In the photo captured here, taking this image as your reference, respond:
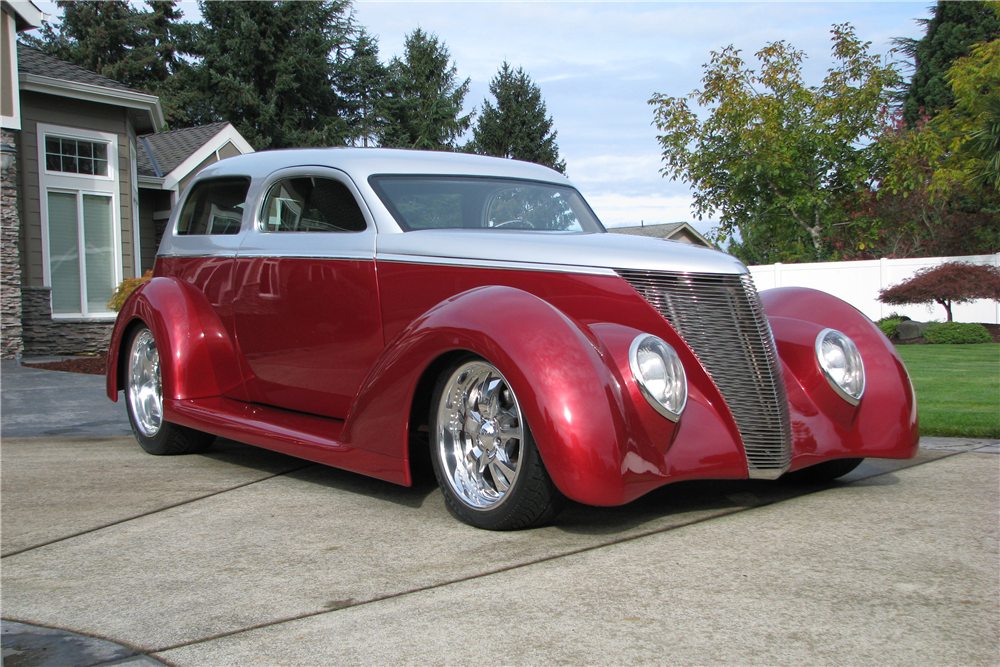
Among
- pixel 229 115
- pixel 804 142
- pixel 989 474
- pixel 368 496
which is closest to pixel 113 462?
pixel 368 496

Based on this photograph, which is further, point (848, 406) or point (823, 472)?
point (823, 472)

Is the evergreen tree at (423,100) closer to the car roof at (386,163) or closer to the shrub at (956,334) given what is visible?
the shrub at (956,334)

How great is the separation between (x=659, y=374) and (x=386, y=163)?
222 centimetres

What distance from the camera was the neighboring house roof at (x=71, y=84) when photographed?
45.0 ft

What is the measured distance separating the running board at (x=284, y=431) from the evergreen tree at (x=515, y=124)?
42.2m

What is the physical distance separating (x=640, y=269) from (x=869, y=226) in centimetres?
2501

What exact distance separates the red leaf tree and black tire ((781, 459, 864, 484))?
16.0m

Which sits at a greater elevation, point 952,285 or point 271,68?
point 271,68

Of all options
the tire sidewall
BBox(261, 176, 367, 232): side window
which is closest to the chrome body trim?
BBox(261, 176, 367, 232): side window

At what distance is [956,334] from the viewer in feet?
53.1

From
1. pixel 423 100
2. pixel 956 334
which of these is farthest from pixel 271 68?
pixel 956 334

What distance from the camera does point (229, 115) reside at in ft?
114

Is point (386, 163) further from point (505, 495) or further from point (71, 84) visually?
point (71, 84)

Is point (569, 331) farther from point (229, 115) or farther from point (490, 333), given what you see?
point (229, 115)
